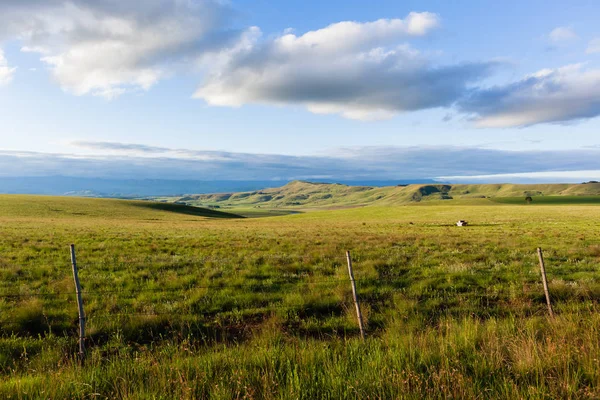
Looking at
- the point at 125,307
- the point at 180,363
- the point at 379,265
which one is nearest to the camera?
the point at 180,363

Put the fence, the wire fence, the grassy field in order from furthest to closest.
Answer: the wire fence → the fence → the grassy field

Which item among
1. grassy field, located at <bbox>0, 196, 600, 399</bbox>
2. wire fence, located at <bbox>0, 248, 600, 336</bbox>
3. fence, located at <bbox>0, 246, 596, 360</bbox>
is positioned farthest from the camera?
wire fence, located at <bbox>0, 248, 600, 336</bbox>

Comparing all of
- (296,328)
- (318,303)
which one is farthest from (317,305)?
(296,328)

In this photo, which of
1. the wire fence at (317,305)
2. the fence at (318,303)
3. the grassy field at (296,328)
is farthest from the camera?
the wire fence at (317,305)

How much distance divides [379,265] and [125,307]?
34.3ft

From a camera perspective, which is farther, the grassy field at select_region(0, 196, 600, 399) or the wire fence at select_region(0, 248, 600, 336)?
the wire fence at select_region(0, 248, 600, 336)

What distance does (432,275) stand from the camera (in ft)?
45.0

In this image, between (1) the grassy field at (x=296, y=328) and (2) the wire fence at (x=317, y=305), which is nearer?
(1) the grassy field at (x=296, y=328)

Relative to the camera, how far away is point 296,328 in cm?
Answer: 853

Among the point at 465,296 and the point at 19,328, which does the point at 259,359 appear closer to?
the point at 19,328

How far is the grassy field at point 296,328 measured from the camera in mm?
4762

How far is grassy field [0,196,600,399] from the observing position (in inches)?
187

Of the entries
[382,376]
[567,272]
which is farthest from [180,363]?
[567,272]

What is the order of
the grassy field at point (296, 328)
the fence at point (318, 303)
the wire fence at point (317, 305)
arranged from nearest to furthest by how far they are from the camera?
1. the grassy field at point (296, 328)
2. the fence at point (318, 303)
3. the wire fence at point (317, 305)
